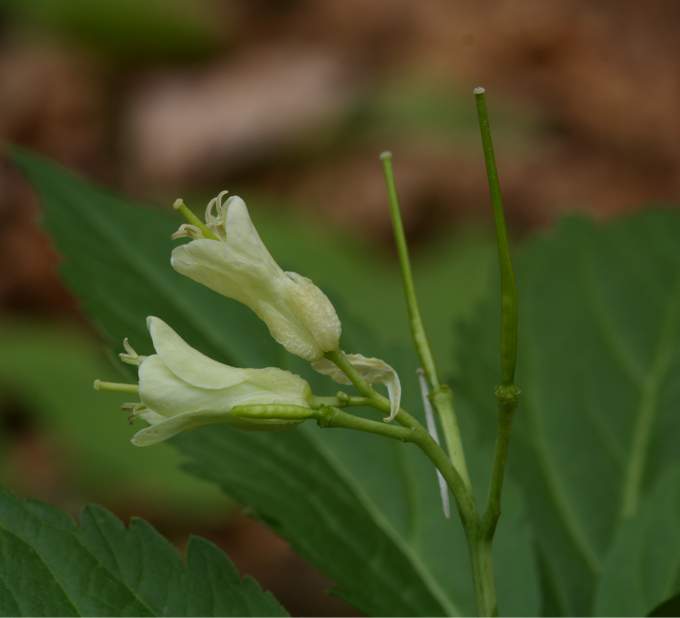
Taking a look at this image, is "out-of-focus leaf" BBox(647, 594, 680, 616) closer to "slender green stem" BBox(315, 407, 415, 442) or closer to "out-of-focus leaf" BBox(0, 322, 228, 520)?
"slender green stem" BBox(315, 407, 415, 442)

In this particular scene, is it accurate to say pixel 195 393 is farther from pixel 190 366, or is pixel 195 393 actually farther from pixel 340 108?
pixel 340 108

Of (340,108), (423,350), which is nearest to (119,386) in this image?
(423,350)

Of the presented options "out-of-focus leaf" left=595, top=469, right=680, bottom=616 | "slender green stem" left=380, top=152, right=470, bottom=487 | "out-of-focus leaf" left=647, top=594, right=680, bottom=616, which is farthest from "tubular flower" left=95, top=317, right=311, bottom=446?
"out-of-focus leaf" left=595, top=469, right=680, bottom=616

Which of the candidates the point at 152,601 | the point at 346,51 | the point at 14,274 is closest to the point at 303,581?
the point at 14,274

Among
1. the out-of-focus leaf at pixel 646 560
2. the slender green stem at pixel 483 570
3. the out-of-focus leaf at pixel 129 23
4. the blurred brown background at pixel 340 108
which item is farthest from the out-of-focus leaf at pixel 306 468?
the out-of-focus leaf at pixel 129 23

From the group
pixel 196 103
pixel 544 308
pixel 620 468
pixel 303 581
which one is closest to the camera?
pixel 620 468

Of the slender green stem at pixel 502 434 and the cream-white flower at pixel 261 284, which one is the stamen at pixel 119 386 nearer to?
the cream-white flower at pixel 261 284

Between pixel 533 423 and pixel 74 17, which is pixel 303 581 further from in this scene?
pixel 74 17
